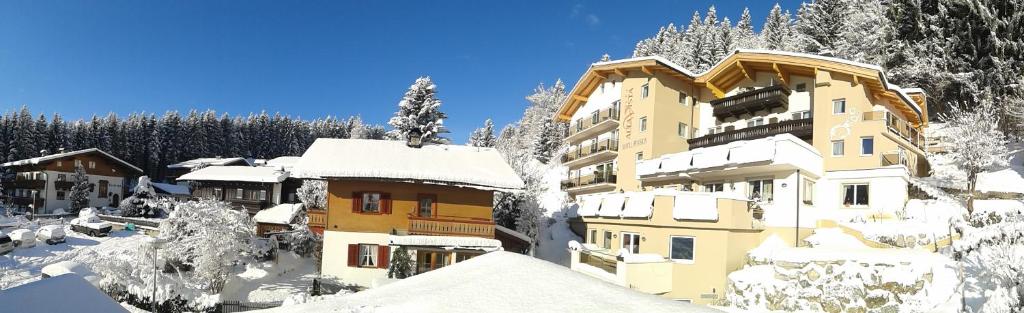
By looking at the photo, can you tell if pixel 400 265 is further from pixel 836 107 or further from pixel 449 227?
pixel 836 107

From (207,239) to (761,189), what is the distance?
2770 centimetres

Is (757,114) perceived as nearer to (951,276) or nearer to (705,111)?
(705,111)

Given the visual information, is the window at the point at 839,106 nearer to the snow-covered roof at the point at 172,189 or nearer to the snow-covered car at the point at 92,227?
the snow-covered car at the point at 92,227

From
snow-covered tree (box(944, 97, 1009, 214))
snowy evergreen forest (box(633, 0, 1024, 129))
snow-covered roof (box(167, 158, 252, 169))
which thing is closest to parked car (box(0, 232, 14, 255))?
snow-covered roof (box(167, 158, 252, 169))

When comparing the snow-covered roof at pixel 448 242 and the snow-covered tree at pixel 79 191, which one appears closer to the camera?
the snow-covered roof at pixel 448 242

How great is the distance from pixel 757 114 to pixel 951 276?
19.9 meters

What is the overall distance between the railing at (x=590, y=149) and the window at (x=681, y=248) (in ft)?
59.2

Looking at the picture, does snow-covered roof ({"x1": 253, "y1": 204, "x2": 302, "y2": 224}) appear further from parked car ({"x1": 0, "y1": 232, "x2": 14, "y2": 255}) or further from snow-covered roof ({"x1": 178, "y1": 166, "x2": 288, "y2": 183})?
parked car ({"x1": 0, "y1": 232, "x2": 14, "y2": 255})

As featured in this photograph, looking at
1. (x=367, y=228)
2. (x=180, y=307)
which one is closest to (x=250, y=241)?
(x=180, y=307)

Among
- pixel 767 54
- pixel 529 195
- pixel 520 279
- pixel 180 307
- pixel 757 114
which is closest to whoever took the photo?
pixel 520 279

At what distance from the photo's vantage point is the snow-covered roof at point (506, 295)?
652 centimetres

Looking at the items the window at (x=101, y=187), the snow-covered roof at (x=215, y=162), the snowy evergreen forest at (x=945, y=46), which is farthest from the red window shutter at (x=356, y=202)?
the snow-covered roof at (x=215, y=162)

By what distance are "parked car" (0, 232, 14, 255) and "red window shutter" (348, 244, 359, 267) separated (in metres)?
24.6

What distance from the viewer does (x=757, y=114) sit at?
34.4m
